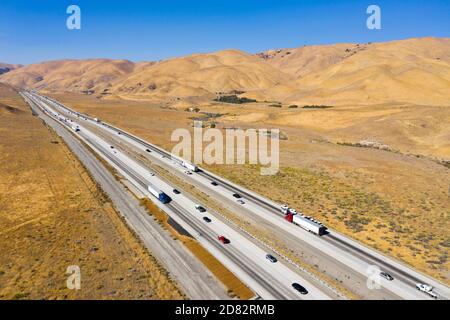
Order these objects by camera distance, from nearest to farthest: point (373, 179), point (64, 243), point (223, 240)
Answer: point (64, 243) < point (223, 240) < point (373, 179)

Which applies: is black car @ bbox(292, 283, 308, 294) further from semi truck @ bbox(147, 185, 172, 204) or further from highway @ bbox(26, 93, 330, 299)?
semi truck @ bbox(147, 185, 172, 204)

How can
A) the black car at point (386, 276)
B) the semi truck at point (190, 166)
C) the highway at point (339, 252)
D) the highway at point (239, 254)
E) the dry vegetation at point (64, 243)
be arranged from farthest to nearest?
1. the semi truck at point (190, 166)
2. the black car at point (386, 276)
3. the highway at point (339, 252)
4. the highway at point (239, 254)
5. the dry vegetation at point (64, 243)

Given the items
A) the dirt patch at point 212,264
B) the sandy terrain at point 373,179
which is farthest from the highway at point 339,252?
the dirt patch at point 212,264

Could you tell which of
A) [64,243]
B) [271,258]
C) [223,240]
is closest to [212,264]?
[223,240]

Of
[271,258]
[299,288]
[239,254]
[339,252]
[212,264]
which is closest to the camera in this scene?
[299,288]

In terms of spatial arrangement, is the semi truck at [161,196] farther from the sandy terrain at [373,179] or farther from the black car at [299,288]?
the black car at [299,288]

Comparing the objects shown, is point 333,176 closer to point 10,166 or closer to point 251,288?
point 251,288

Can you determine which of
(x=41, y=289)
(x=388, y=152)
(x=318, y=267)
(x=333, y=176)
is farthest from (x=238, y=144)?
(x=41, y=289)

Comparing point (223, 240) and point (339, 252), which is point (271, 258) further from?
point (339, 252)
